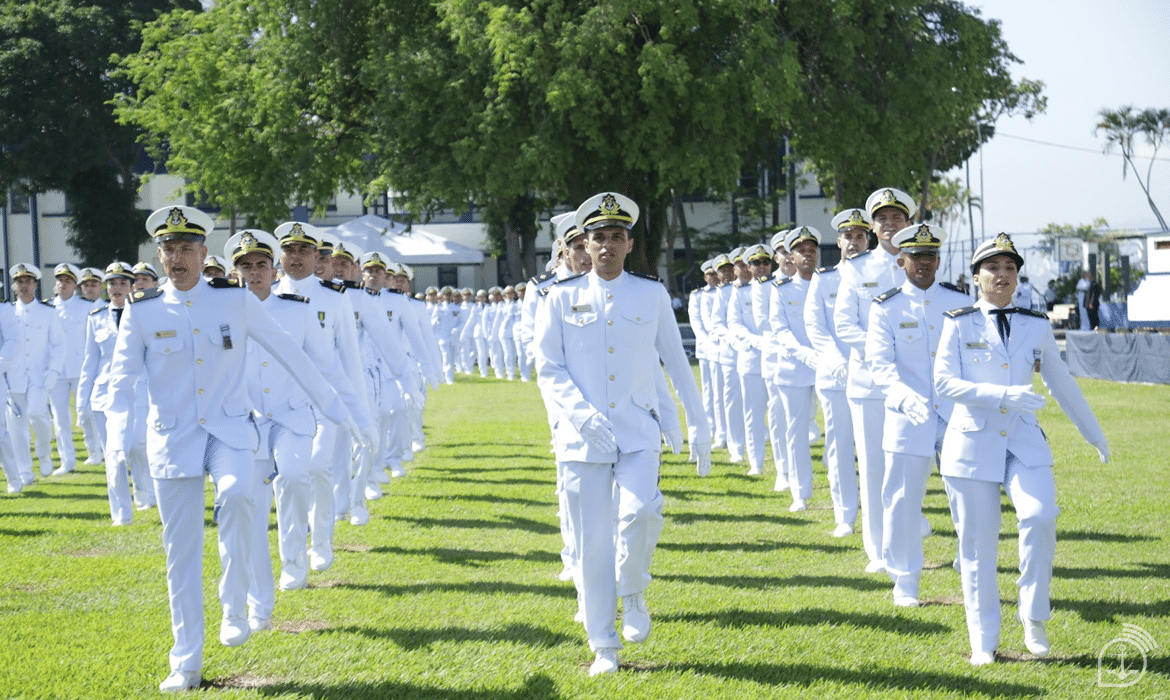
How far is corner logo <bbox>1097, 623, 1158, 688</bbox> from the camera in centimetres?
612

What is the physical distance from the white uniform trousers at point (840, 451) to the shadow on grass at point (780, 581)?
148 centimetres

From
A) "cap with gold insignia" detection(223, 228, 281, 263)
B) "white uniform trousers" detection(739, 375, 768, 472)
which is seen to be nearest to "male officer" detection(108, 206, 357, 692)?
"cap with gold insignia" detection(223, 228, 281, 263)

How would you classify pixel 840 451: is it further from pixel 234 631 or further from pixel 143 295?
pixel 143 295

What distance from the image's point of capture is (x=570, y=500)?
259 inches

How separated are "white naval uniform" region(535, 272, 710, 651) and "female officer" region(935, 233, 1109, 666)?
54.5 inches

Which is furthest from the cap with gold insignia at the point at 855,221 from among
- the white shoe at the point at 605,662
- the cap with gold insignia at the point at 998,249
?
the white shoe at the point at 605,662

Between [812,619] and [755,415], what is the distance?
21.4 ft

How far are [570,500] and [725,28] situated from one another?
2617cm

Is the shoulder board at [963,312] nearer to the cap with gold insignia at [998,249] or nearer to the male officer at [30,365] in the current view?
the cap with gold insignia at [998,249]

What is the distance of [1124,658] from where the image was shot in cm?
646

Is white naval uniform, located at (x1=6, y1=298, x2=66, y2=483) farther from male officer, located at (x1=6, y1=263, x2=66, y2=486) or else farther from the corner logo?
the corner logo

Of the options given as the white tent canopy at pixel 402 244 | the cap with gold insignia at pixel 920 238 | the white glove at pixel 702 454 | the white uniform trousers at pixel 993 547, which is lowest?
the white uniform trousers at pixel 993 547

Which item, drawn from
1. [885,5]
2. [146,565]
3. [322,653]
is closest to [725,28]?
[885,5]

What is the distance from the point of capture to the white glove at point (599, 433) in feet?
20.8
